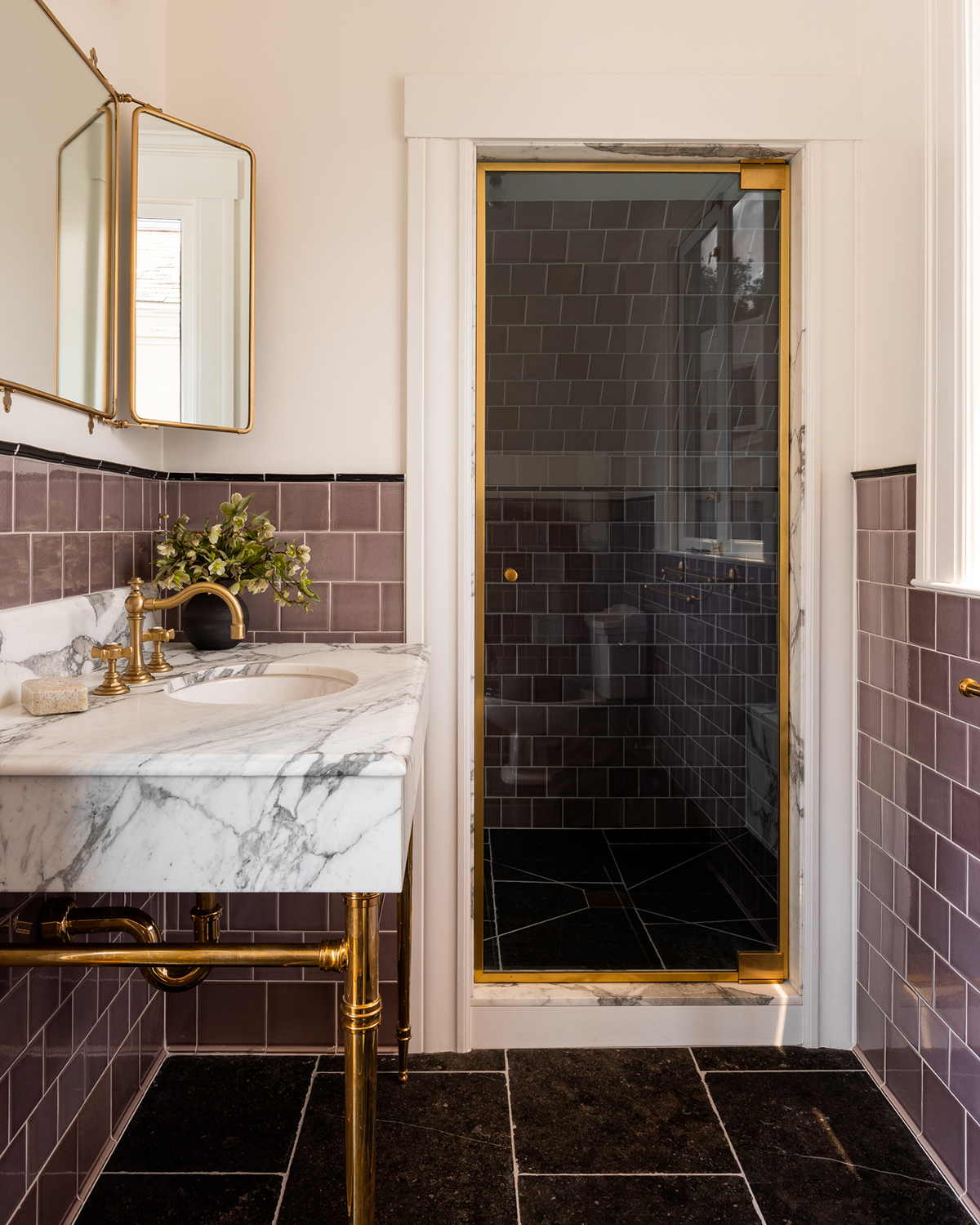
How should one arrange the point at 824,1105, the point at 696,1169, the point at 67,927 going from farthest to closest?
1. the point at 824,1105
2. the point at 696,1169
3. the point at 67,927

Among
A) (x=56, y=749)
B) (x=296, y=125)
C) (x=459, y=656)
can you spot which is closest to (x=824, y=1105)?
(x=459, y=656)

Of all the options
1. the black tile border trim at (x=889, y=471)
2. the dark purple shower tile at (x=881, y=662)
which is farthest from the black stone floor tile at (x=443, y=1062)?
the black tile border trim at (x=889, y=471)

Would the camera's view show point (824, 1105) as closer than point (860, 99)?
Yes

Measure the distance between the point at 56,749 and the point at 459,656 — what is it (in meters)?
1.12

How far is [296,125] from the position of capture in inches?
80.8

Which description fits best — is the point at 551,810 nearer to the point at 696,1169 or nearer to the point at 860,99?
the point at 696,1169

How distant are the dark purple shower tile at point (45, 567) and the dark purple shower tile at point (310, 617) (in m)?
0.61

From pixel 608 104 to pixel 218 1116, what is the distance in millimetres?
2364

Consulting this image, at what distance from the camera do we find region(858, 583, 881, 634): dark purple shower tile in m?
1.98

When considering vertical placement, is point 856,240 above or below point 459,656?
above

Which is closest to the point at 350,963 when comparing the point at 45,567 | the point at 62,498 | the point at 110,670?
the point at 110,670

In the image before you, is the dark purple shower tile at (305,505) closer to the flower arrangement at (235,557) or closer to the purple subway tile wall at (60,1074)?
the flower arrangement at (235,557)

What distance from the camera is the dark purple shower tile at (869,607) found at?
1982 millimetres

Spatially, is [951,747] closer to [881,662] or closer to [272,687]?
[881,662]
